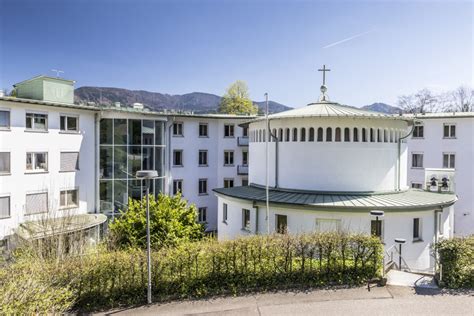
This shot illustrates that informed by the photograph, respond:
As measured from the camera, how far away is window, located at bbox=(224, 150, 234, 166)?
33.6 m

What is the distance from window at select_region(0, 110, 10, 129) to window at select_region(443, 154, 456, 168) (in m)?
34.8

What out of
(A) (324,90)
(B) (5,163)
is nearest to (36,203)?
(B) (5,163)

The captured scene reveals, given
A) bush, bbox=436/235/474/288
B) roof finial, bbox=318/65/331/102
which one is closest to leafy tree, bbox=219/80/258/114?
roof finial, bbox=318/65/331/102

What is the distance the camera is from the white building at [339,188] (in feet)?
50.4

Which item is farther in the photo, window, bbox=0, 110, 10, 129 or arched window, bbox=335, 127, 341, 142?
window, bbox=0, 110, 10, 129

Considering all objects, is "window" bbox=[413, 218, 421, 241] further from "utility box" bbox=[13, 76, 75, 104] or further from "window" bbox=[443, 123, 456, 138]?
"utility box" bbox=[13, 76, 75, 104]

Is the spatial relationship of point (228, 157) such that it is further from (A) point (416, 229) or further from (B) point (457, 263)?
(B) point (457, 263)

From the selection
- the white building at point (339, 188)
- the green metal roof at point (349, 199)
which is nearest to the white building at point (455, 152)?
the white building at point (339, 188)

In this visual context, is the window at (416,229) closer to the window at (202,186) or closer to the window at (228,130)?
the window at (202,186)

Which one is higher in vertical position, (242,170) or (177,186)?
(242,170)

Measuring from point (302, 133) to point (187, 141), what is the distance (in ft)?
50.6

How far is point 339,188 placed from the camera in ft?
58.5

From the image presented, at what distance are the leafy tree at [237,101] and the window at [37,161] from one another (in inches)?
1460

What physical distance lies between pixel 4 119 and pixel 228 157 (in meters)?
19.0
